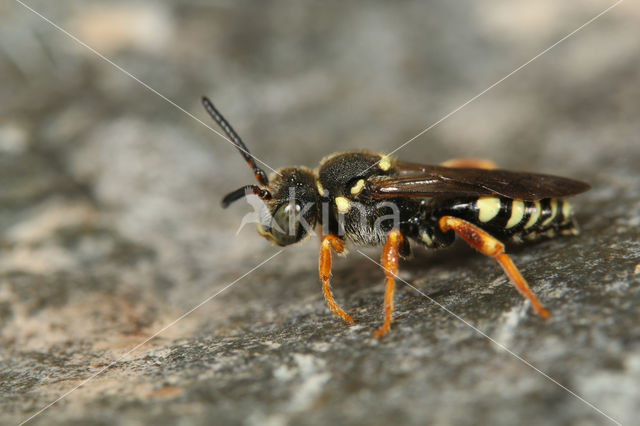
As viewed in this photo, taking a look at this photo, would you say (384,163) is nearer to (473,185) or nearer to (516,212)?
(473,185)

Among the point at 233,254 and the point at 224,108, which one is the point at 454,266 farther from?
the point at 224,108

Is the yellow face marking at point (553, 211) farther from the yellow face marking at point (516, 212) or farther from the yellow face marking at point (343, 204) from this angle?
the yellow face marking at point (343, 204)

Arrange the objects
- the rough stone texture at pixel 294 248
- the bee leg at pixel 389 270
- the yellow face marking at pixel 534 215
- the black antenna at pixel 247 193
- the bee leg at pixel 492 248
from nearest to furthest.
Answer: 1. the rough stone texture at pixel 294 248
2. the bee leg at pixel 492 248
3. the bee leg at pixel 389 270
4. the black antenna at pixel 247 193
5. the yellow face marking at pixel 534 215

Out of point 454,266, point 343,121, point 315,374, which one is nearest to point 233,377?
point 315,374

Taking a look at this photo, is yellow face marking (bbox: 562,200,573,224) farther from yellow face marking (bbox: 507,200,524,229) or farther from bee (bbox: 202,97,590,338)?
yellow face marking (bbox: 507,200,524,229)

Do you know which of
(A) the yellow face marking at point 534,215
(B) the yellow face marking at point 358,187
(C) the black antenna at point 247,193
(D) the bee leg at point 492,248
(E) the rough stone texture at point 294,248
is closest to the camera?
(E) the rough stone texture at point 294,248

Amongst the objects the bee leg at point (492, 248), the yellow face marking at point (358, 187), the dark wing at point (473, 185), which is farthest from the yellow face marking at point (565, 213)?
the yellow face marking at point (358, 187)
